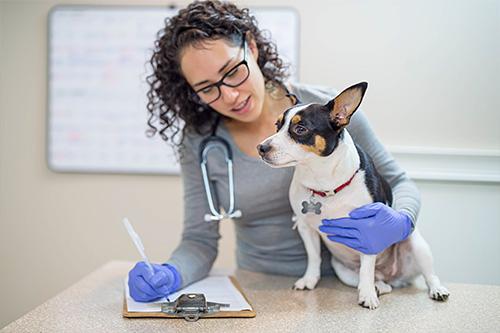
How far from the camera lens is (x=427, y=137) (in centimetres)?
214

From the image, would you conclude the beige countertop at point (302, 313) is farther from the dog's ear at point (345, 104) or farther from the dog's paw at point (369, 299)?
the dog's ear at point (345, 104)

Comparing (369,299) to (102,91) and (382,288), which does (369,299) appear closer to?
(382,288)

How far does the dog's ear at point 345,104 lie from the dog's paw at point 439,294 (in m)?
0.49

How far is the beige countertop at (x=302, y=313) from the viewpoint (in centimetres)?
112

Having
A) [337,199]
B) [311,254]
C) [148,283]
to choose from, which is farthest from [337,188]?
[148,283]

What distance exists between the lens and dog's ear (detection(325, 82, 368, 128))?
1.11 m

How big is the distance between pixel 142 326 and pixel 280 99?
735 mm

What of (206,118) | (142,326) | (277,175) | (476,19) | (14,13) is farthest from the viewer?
(14,13)

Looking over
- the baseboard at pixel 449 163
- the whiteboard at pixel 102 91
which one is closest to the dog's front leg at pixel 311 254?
the baseboard at pixel 449 163

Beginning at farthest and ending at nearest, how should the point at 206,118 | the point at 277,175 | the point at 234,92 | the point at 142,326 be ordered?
the point at 206,118
the point at 277,175
the point at 234,92
the point at 142,326

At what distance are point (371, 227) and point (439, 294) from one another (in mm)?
262

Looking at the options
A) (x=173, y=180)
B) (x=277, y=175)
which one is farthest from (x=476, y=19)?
(x=173, y=180)

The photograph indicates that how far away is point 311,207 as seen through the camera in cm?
129

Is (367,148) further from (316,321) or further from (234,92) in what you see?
(316,321)
